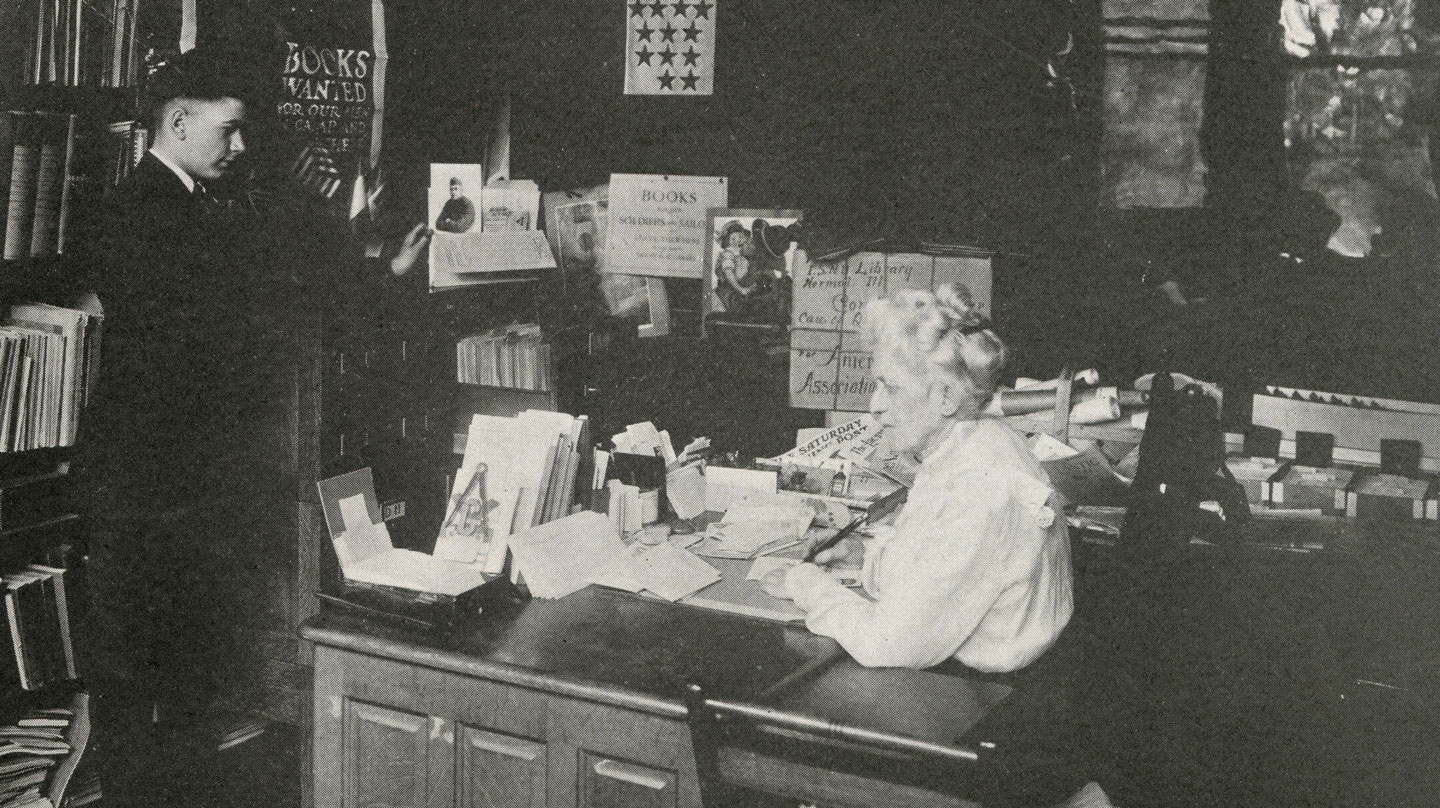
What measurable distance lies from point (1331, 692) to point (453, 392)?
7.83ft

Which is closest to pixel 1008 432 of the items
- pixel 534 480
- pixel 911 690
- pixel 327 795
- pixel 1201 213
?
pixel 911 690

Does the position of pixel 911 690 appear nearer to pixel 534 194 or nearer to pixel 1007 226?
pixel 1007 226

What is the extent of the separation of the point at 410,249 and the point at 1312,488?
96.2 inches

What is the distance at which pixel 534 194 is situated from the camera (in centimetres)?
328

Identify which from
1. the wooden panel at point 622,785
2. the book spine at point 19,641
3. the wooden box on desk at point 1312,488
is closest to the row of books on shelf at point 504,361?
the book spine at point 19,641

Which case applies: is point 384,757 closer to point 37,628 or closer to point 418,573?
point 418,573

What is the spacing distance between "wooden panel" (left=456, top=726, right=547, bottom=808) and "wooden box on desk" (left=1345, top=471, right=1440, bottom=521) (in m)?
1.98

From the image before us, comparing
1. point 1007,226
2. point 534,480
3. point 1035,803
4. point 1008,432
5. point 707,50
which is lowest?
point 1035,803

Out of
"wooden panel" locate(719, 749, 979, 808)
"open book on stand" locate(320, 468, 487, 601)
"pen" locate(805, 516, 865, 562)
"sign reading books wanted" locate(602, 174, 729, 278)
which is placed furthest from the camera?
"sign reading books wanted" locate(602, 174, 729, 278)

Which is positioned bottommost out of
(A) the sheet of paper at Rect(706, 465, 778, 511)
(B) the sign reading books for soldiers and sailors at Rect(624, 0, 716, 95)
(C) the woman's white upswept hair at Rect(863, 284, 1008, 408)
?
(A) the sheet of paper at Rect(706, 465, 778, 511)

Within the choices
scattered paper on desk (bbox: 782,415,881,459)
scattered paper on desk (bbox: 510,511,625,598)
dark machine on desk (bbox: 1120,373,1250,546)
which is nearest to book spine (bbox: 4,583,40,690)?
scattered paper on desk (bbox: 510,511,625,598)

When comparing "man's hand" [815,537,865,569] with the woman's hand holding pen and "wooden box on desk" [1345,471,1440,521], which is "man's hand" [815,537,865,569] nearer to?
the woman's hand holding pen

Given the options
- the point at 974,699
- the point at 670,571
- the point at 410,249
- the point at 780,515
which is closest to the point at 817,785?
the point at 974,699

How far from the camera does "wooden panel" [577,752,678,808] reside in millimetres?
2049
